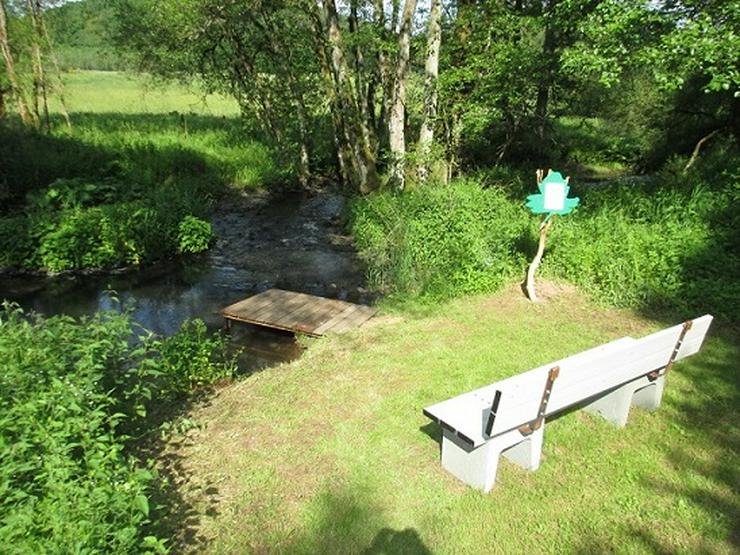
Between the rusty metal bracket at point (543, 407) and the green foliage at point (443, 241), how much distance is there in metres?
3.85

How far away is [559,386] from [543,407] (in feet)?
0.61

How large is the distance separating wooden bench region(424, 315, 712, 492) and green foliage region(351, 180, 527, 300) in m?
3.50

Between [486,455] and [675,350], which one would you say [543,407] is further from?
[675,350]

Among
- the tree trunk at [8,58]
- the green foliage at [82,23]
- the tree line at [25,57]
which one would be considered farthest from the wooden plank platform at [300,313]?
the green foliage at [82,23]

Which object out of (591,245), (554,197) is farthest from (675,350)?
(591,245)

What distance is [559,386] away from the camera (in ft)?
10.9

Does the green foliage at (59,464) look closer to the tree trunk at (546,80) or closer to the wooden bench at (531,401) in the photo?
the wooden bench at (531,401)

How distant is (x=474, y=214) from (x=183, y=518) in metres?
7.41

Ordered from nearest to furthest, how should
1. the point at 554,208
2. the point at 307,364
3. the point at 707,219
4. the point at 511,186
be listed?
the point at 307,364, the point at 554,208, the point at 707,219, the point at 511,186

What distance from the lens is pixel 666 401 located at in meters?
4.63

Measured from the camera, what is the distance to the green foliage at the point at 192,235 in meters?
11.2

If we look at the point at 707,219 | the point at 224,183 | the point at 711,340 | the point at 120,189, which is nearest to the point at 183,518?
the point at 711,340

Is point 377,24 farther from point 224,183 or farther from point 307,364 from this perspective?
point 307,364

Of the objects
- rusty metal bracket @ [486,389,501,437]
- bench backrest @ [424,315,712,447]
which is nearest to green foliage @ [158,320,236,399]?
bench backrest @ [424,315,712,447]
